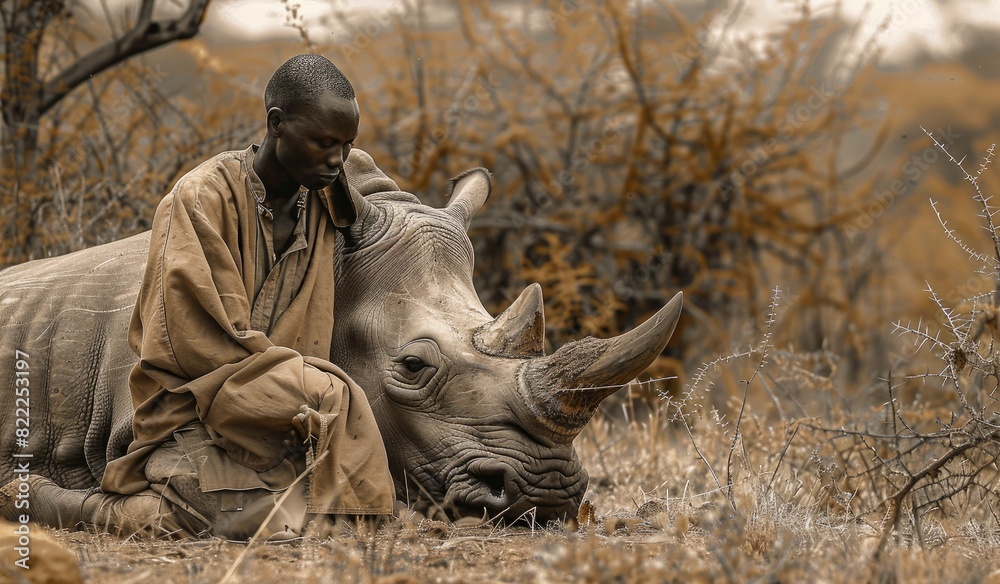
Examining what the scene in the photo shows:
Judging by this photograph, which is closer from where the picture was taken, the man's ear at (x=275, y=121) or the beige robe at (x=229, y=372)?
the beige robe at (x=229, y=372)

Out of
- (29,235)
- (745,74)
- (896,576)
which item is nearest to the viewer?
(896,576)

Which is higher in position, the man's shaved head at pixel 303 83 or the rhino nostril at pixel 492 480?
the man's shaved head at pixel 303 83

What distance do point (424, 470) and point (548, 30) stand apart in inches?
301

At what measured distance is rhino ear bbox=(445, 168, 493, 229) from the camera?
208 inches

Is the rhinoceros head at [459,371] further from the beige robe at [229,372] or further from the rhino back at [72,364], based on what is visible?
the rhino back at [72,364]

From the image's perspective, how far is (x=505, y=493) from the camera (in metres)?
4.29

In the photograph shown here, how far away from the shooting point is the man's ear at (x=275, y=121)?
4359mm

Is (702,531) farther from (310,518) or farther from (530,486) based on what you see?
(310,518)

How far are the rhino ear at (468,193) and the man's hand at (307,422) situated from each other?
55.3 inches

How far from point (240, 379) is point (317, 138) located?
2.96 ft

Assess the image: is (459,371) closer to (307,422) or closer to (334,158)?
(307,422)

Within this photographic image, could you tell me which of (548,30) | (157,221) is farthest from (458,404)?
(548,30)

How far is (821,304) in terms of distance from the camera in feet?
37.8

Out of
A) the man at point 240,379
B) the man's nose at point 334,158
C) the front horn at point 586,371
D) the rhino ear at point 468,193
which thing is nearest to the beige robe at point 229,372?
the man at point 240,379
